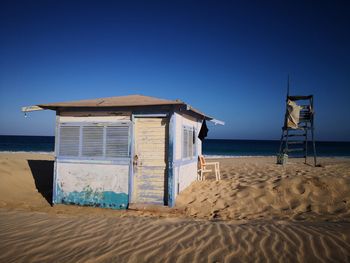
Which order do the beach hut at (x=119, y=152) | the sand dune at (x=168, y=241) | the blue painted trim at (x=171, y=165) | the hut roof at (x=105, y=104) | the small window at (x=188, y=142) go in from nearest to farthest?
the sand dune at (x=168, y=241) < the hut roof at (x=105, y=104) < the blue painted trim at (x=171, y=165) < the beach hut at (x=119, y=152) < the small window at (x=188, y=142)

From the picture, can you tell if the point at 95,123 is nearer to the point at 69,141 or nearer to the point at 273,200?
the point at 69,141

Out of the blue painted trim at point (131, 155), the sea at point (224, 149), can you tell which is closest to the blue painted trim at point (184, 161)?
the blue painted trim at point (131, 155)

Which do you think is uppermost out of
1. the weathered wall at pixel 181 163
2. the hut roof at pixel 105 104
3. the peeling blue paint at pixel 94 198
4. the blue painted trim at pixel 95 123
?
the hut roof at pixel 105 104

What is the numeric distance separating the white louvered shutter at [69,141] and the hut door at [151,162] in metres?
2.05

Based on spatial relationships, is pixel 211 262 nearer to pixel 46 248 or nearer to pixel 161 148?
pixel 46 248

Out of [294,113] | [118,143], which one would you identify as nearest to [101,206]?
[118,143]

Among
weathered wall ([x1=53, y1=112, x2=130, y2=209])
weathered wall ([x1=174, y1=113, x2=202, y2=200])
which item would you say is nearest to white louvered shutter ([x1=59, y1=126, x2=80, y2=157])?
weathered wall ([x1=53, y1=112, x2=130, y2=209])

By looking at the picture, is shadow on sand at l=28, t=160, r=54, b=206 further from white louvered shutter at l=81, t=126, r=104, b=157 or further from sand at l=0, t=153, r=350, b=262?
white louvered shutter at l=81, t=126, r=104, b=157

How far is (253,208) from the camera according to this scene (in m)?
7.53

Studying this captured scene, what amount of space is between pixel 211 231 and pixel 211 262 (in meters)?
1.27

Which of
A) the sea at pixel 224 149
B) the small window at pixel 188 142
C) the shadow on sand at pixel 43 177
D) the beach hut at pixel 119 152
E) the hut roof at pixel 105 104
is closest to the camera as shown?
the hut roof at pixel 105 104

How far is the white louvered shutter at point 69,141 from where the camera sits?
8359mm

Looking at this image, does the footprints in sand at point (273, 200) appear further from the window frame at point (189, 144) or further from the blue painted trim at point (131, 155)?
the blue painted trim at point (131, 155)

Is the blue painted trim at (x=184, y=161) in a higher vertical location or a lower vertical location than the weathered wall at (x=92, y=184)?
higher
